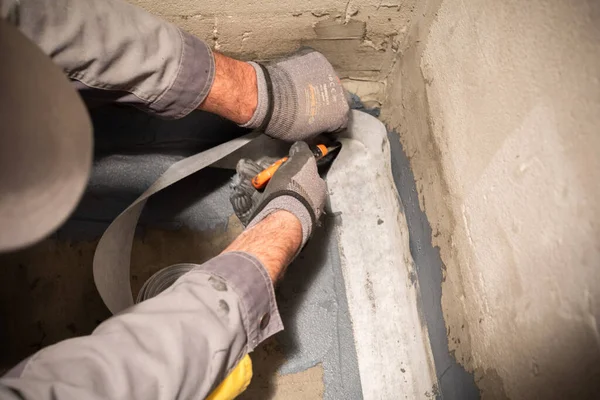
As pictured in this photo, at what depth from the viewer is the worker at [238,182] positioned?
645mm

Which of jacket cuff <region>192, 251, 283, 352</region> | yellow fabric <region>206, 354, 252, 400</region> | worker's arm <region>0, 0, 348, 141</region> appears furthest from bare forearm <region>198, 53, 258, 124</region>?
yellow fabric <region>206, 354, 252, 400</region>

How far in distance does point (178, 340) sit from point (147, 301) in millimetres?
100

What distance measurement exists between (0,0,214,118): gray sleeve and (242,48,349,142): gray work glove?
0.15 metres

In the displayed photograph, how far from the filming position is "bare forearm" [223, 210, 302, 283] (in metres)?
0.91

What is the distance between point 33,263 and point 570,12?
123 cm

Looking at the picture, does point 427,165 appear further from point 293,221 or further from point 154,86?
point 154,86

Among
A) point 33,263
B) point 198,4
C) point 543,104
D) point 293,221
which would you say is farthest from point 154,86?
point 543,104

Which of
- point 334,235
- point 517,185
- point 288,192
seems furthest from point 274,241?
point 517,185

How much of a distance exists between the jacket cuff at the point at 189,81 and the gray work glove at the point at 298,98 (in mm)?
135

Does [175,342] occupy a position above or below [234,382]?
above

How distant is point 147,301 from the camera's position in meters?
0.76

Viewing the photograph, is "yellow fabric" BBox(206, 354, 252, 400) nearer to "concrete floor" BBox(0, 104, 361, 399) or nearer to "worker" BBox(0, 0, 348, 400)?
"worker" BBox(0, 0, 348, 400)

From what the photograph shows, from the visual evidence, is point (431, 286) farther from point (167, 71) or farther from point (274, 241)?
point (167, 71)

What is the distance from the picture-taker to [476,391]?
2.76 ft
